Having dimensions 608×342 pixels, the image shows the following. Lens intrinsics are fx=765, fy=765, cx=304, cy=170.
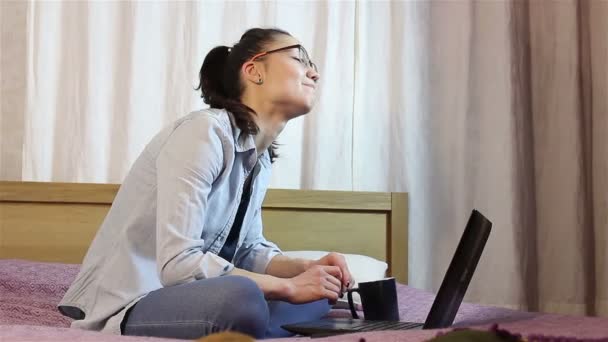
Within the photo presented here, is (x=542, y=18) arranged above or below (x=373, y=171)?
above

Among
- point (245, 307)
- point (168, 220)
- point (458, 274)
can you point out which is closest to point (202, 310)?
point (245, 307)

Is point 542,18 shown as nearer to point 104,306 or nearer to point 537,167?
point 537,167

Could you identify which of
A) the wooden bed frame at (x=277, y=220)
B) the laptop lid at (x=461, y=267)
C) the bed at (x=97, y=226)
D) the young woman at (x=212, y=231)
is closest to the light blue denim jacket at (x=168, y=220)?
the young woman at (x=212, y=231)

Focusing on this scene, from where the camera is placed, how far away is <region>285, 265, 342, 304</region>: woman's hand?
129 centimetres

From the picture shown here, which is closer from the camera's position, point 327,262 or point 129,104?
point 327,262

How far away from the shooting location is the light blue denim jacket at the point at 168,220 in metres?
1.29

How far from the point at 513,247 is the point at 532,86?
0.56 m

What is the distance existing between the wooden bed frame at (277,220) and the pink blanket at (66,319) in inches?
11.9

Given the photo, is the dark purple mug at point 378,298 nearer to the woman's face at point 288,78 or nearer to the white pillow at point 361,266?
the woman's face at point 288,78

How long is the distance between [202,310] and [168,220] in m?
0.18

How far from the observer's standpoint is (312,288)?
1294 millimetres

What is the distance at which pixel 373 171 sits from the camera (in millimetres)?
2613

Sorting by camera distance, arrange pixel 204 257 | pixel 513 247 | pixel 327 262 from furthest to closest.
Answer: pixel 513 247, pixel 327 262, pixel 204 257

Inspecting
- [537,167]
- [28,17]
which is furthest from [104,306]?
[537,167]
